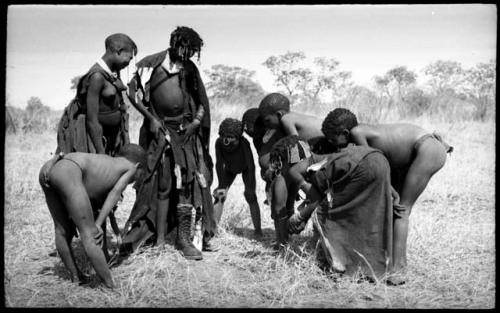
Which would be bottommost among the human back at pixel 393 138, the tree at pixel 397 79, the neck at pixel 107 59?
the human back at pixel 393 138

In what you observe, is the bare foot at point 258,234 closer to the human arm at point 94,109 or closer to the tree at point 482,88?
the human arm at point 94,109

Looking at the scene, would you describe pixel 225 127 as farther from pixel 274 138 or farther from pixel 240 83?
pixel 240 83

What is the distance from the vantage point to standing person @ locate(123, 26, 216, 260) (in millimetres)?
4727

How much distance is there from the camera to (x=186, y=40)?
4672 millimetres

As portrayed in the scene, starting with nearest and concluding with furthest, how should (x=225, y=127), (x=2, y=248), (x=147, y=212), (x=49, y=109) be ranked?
1. (x=2, y=248)
2. (x=147, y=212)
3. (x=225, y=127)
4. (x=49, y=109)

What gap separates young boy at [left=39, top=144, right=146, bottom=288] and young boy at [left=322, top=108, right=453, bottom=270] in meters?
1.45

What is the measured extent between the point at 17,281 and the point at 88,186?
98 cm

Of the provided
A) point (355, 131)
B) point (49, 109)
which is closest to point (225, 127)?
point (355, 131)

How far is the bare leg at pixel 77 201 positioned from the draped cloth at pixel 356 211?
1.60 meters

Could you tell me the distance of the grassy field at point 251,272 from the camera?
3629 millimetres

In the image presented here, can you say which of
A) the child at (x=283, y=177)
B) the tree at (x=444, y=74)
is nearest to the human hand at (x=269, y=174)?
the child at (x=283, y=177)

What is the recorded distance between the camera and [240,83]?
83.7 ft

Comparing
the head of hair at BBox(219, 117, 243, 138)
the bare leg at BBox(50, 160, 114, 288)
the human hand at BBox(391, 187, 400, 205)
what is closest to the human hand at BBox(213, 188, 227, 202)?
the head of hair at BBox(219, 117, 243, 138)

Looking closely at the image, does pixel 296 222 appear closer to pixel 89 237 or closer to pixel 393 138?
pixel 393 138
